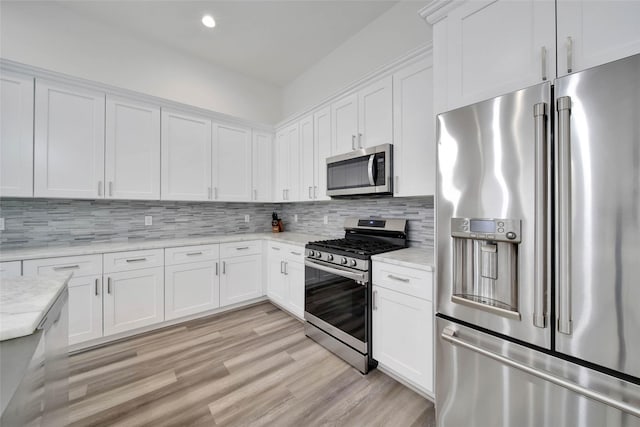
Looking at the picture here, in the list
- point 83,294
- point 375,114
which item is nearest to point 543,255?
point 375,114

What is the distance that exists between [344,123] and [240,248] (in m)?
1.96

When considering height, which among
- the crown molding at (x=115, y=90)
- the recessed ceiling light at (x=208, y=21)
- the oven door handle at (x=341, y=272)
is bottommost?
the oven door handle at (x=341, y=272)

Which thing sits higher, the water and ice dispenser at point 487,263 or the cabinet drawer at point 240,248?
the water and ice dispenser at point 487,263

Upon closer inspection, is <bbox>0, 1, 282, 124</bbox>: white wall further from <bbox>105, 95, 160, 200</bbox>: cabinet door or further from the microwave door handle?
the microwave door handle

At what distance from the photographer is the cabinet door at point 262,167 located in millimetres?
3570

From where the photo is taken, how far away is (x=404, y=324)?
5.72 feet

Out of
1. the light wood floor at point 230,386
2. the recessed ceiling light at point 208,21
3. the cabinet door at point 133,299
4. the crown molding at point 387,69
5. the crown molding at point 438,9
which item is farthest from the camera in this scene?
the recessed ceiling light at point 208,21

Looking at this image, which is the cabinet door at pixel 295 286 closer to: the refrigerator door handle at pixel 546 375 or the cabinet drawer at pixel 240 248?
the cabinet drawer at pixel 240 248

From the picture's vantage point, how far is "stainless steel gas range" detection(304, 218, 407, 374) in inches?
77.4

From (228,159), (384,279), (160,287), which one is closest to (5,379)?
(384,279)

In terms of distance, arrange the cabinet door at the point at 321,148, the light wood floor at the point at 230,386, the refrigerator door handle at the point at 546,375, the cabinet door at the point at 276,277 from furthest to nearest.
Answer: the cabinet door at the point at 276,277 < the cabinet door at the point at 321,148 < the light wood floor at the point at 230,386 < the refrigerator door handle at the point at 546,375

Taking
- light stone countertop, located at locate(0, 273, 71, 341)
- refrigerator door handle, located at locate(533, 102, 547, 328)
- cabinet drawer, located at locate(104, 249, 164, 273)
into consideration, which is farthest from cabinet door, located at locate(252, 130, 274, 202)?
refrigerator door handle, located at locate(533, 102, 547, 328)

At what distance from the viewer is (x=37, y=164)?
87.4 inches

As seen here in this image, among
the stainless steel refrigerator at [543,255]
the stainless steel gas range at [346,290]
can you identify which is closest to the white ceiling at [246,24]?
the stainless steel refrigerator at [543,255]
